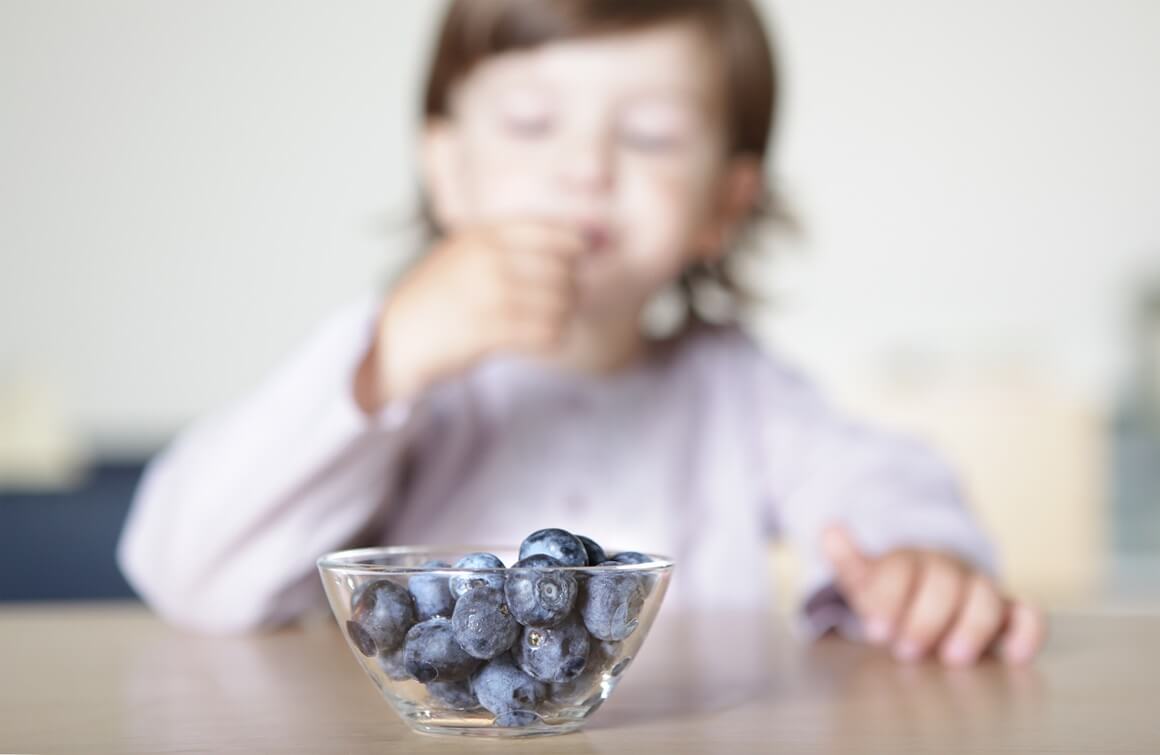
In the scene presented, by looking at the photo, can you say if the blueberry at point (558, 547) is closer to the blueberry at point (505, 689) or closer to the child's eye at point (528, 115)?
the blueberry at point (505, 689)

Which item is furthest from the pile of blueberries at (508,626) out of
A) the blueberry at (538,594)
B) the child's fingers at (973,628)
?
the child's fingers at (973,628)

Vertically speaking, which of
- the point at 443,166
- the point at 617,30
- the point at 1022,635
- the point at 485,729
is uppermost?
the point at 617,30

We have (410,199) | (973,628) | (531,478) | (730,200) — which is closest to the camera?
(973,628)

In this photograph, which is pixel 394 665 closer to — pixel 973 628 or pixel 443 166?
pixel 973 628

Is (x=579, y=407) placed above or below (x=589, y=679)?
below

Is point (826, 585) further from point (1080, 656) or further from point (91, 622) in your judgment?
point (91, 622)

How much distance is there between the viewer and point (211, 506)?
3.50 feet

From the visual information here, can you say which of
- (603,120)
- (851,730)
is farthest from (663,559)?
(603,120)

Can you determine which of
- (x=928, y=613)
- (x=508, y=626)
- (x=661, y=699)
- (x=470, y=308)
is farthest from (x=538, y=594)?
(x=470, y=308)

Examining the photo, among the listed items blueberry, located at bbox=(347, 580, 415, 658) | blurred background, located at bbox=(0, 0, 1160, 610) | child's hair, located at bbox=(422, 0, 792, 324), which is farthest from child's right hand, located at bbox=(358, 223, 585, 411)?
blurred background, located at bbox=(0, 0, 1160, 610)

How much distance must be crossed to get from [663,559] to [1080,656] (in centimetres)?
42

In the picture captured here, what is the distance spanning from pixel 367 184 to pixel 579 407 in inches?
116

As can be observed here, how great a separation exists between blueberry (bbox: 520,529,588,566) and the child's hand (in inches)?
15.4

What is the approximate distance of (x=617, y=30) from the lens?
4.21 ft
